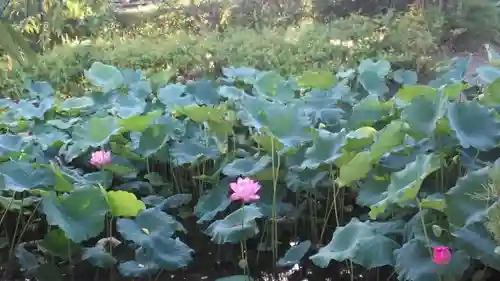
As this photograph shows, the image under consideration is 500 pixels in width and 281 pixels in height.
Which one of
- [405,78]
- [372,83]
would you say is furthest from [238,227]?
[405,78]

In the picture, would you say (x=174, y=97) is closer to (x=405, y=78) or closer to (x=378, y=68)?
(x=378, y=68)

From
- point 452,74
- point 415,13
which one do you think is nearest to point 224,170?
point 452,74

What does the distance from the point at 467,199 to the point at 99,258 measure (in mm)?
803

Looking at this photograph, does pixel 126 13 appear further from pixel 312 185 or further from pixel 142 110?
pixel 312 185

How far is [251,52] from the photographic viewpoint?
11.5ft

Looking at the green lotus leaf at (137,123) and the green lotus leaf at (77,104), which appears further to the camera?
the green lotus leaf at (77,104)

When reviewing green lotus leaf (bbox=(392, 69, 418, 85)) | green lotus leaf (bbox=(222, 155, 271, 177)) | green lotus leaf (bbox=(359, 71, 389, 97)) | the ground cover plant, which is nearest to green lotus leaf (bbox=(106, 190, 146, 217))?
the ground cover plant

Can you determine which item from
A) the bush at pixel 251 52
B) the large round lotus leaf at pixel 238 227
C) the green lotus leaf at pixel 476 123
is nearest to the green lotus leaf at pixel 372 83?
the green lotus leaf at pixel 476 123

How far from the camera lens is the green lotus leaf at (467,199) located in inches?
47.8

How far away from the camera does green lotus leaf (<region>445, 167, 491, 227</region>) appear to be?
1.21 meters

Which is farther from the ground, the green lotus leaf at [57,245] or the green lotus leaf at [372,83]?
the green lotus leaf at [372,83]

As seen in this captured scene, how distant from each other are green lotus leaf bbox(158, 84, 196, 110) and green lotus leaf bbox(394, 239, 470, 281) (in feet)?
3.16

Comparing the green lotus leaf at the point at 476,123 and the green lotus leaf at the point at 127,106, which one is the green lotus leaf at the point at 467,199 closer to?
the green lotus leaf at the point at 476,123

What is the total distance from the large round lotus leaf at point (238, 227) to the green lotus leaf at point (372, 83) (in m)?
0.74
